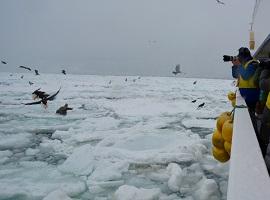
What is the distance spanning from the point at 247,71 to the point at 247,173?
210cm

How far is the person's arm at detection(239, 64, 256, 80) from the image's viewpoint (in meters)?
3.18

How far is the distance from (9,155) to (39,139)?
1.48 m

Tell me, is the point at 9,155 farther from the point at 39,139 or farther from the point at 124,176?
the point at 124,176

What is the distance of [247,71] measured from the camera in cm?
321

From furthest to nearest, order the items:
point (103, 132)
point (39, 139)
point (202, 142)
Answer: point (103, 132) → point (39, 139) → point (202, 142)

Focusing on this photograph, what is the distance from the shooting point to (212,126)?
832 centimetres

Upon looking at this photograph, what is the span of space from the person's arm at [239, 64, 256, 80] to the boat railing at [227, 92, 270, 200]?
126 cm

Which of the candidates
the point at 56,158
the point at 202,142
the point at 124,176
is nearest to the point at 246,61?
the point at 124,176

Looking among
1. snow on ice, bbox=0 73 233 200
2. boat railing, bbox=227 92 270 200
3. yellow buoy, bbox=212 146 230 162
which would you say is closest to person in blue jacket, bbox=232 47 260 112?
yellow buoy, bbox=212 146 230 162

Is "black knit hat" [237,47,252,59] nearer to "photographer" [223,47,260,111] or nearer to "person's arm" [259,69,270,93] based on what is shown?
"photographer" [223,47,260,111]

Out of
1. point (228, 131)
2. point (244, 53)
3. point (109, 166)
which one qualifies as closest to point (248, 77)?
point (244, 53)

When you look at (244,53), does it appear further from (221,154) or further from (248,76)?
(221,154)

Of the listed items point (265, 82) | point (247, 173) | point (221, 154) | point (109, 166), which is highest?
point (265, 82)

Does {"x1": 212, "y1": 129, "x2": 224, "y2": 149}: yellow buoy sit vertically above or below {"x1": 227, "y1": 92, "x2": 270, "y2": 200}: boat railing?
below
